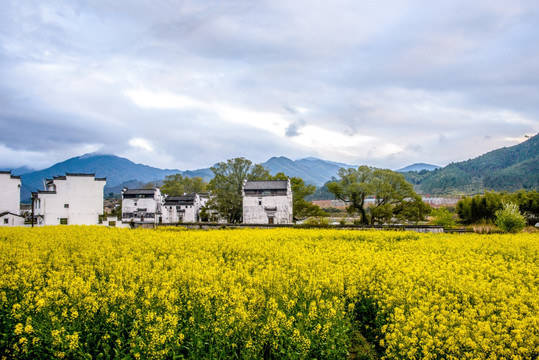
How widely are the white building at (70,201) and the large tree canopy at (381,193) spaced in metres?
31.9

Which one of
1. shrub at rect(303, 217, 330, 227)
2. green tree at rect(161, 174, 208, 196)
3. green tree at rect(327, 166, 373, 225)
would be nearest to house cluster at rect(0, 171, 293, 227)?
green tree at rect(327, 166, 373, 225)

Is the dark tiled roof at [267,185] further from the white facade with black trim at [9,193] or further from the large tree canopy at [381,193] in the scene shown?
the white facade with black trim at [9,193]

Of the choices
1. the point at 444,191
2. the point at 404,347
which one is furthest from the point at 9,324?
the point at 444,191

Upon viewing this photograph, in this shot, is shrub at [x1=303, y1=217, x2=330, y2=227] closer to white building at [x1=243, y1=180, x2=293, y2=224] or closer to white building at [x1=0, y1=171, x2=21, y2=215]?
white building at [x1=243, y1=180, x2=293, y2=224]

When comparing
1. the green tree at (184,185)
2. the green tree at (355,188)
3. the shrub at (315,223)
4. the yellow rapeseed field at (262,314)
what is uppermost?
the green tree at (184,185)

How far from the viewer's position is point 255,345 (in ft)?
22.4

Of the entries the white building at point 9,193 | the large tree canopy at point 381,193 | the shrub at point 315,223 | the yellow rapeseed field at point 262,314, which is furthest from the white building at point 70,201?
the yellow rapeseed field at point 262,314

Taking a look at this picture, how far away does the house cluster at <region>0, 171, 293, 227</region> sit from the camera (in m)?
45.2

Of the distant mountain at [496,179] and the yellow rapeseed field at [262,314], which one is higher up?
the distant mountain at [496,179]

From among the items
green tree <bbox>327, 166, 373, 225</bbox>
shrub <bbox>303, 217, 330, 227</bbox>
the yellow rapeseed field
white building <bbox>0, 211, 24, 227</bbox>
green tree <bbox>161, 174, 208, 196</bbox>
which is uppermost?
green tree <bbox>161, 174, 208, 196</bbox>

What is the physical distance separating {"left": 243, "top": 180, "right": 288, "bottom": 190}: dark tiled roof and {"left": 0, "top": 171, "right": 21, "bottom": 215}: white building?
3014 cm

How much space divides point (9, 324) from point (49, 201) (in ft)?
146

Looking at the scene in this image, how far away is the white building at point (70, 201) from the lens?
4575 centimetres

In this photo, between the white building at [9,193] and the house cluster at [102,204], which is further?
the house cluster at [102,204]
